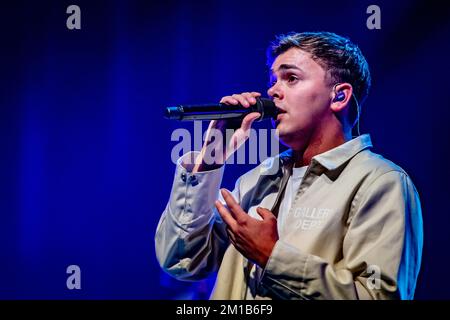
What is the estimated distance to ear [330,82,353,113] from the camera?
174 cm

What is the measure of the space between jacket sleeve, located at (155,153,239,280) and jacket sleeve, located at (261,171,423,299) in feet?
1.20

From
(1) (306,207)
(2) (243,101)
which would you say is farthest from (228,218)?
(2) (243,101)

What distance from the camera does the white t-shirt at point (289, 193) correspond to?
1.66 m

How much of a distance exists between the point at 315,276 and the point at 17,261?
1355 mm

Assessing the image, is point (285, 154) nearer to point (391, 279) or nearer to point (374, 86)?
point (374, 86)

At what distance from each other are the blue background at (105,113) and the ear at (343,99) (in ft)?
1.36

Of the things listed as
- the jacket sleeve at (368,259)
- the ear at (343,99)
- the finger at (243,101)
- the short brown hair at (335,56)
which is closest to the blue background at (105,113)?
the short brown hair at (335,56)

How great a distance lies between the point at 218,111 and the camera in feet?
5.22

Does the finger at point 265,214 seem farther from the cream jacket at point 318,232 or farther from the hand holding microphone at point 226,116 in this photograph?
the hand holding microphone at point 226,116

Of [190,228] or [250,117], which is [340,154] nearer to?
[250,117]

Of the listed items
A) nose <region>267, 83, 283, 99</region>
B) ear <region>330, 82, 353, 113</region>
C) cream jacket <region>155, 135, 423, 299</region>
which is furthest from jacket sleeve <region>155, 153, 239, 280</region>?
ear <region>330, 82, 353, 113</region>

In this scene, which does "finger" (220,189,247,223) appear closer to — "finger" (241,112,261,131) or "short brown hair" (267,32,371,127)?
"finger" (241,112,261,131)

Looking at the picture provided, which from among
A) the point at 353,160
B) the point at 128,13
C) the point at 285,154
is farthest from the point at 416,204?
the point at 128,13

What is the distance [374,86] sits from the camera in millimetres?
2045
